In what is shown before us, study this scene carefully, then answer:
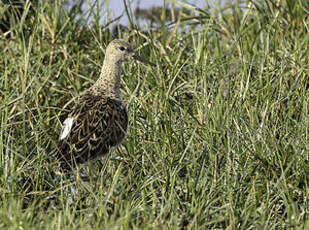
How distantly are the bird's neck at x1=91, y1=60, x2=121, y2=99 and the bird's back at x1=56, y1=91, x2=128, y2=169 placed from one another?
7.0 inches

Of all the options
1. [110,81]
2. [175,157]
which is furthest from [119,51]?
[175,157]

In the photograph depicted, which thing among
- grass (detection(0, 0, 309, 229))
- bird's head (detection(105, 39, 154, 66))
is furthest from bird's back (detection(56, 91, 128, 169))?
bird's head (detection(105, 39, 154, 66))

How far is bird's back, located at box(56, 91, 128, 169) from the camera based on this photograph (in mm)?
4977

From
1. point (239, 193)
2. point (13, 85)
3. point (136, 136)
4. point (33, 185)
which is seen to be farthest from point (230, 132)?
point (13, 85)

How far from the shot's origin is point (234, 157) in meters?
4.80

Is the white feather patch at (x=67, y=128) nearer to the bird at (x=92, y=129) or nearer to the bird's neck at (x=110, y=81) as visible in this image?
the bird at (x=92, y=129)

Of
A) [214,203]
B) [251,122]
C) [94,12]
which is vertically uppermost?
[94,12]

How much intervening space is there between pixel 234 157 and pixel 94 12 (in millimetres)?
2776

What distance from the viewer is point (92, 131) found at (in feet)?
16.6

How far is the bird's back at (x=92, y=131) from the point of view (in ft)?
16.3

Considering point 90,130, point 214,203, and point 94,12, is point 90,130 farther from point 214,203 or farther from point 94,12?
point 94,12

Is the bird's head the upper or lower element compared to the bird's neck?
upper

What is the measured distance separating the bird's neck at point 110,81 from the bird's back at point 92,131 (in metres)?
0.18

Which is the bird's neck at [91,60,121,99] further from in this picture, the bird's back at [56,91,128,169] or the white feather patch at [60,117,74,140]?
the white feather patch at [60,117,74,140]
